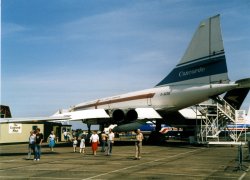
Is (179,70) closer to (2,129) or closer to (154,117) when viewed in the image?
(154,117)

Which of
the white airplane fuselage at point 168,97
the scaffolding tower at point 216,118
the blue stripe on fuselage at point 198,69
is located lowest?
the scaffolding tower at point 216,118

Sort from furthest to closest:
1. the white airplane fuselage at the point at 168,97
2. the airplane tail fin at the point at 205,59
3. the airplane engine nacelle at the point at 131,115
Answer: the airplane engine nacelle at the point at 131,115
the white airplane fuselage at the point at 168,97
the airplane tail fin at the point at 205,59

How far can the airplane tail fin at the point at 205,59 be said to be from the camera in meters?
22.0

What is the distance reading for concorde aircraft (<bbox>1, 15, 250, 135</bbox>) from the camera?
22078mm

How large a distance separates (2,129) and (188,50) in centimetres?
1961

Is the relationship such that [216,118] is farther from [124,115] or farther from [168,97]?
[124,115]

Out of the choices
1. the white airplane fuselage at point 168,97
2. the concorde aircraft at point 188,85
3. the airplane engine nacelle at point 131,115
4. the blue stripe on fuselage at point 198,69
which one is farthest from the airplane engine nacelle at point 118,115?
the blue stripe on fuselage at point 198,69

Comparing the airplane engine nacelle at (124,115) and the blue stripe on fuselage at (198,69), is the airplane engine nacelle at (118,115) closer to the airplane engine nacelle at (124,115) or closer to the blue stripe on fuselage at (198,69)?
the airplane engine nacelle at (124,115)

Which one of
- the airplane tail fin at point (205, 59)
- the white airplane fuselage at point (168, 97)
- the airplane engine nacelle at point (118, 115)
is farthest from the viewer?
the airplane engine nacelle at point (118, 115)

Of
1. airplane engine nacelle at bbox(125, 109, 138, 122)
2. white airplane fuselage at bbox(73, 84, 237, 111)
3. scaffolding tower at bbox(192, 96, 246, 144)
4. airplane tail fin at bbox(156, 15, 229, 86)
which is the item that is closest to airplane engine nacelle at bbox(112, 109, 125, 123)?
airplane engine nacelle at bbox(125, 109, 138, 122)

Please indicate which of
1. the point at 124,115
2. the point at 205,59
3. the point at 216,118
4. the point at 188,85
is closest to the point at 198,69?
the point at 205,59

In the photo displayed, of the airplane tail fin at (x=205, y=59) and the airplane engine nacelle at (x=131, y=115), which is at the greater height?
the airplane tail fin at (x=205, y=59)

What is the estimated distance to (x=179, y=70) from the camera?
25188 mm

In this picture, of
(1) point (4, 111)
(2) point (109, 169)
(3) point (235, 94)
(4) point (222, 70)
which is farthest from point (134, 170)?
(1) point (4, 111)
